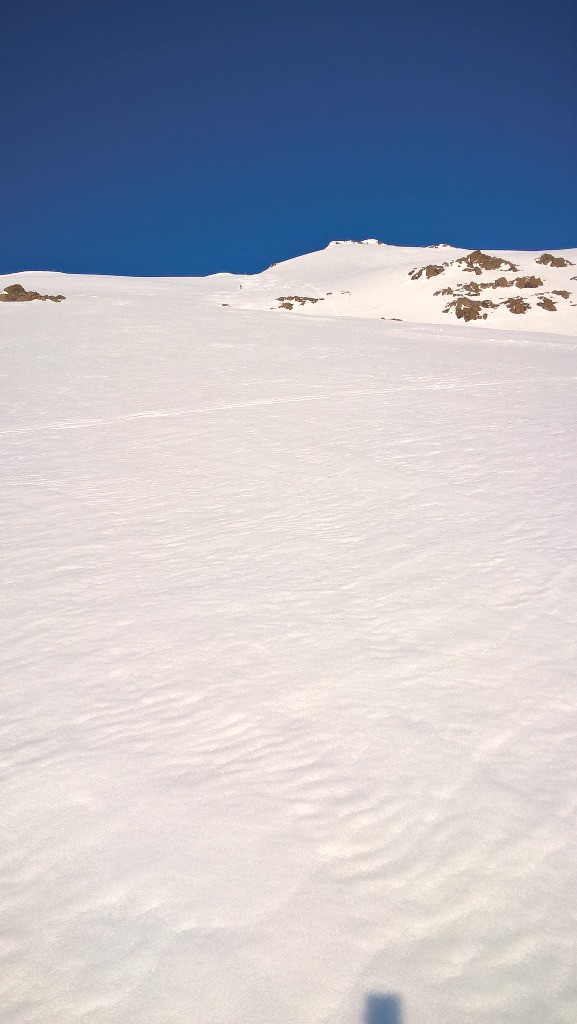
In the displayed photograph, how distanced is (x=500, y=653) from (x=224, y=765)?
1.55 meters

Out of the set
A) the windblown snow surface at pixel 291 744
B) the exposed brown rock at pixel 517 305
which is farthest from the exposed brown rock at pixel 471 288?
the windblown snow surface at pixel 291 744

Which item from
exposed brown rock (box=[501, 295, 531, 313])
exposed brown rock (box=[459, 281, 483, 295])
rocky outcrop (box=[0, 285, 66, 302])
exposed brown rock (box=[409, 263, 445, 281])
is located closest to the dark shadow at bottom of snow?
rocky outcrop (box=[0, 285, 66, 302])

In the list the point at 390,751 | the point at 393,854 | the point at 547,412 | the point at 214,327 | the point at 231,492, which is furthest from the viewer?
the point at 214,327

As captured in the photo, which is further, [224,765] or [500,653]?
[500,653]

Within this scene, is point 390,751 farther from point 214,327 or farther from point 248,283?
point 248,283

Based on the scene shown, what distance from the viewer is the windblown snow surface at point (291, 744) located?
1.94m

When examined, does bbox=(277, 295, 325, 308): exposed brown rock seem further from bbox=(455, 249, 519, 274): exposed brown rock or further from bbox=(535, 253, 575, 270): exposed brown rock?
bbox=(535, 253, 575, 270): exposed brown rock

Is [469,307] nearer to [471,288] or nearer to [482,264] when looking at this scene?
[471,288]

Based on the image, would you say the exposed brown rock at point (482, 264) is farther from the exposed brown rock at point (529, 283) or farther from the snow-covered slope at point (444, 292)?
the exposed brown rock at point (529, 283)

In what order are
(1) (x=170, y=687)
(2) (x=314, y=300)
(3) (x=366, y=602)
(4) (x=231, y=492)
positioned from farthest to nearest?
(2) (x=314, y=300)
(4) (x=231, y=492)
(3) (x=366, y=602)
(1) (x=170, y=687)

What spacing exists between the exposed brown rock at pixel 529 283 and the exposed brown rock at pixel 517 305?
3420 mm

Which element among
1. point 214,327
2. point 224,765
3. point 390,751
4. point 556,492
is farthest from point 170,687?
point 214,327

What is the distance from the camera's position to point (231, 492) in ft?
21.8

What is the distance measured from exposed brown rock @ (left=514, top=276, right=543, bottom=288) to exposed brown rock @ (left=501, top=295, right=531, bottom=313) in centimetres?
342
